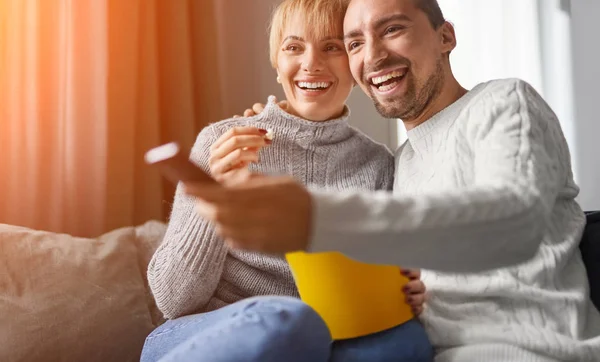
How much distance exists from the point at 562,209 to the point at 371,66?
44 cm

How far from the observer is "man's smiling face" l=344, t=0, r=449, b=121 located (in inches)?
47.9

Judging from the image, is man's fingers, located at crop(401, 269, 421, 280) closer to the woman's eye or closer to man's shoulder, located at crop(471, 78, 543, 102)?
man's shoulder, located at crop(471, 78, 543, 102)

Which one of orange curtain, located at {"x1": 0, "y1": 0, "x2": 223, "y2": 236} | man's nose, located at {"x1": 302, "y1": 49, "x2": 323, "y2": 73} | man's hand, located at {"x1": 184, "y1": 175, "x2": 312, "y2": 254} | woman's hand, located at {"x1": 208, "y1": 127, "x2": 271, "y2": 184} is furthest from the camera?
orange curtain, located at {"x1": 0, "y1": 0, "x2": 223, "y2": 236}

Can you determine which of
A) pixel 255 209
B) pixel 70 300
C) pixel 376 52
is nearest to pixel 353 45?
pixel 376 52

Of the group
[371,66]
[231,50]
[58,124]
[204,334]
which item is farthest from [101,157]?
[204,334]

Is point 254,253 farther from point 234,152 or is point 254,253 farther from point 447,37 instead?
point 447,37

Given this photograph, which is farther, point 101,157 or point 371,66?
point 101,157

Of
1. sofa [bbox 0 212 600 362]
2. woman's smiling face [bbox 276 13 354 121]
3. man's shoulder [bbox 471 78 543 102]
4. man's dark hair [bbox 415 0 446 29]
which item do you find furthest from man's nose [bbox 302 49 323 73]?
sofa [bbox 0 212 600 362]

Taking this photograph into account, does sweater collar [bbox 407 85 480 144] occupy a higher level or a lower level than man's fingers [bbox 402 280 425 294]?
higher

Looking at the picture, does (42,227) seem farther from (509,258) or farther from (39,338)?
(509,258)

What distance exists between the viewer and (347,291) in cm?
96

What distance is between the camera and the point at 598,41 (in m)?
2.17

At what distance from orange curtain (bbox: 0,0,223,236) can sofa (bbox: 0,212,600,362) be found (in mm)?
253

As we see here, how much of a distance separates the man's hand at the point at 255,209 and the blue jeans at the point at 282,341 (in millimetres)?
288
